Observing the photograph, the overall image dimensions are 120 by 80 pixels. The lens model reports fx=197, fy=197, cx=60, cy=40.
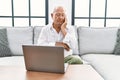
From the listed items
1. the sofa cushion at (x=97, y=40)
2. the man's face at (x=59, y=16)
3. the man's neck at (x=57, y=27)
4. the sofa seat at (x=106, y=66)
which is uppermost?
the man's face at (x=59, y=16)

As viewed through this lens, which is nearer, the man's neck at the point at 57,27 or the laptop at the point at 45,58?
the laptop at the point at 45,58

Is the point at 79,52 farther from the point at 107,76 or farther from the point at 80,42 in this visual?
→ the point at 107,76

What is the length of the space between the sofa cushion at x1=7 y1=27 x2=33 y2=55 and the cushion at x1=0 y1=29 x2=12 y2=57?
2.8 inches

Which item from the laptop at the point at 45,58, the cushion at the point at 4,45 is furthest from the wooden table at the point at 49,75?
the cushion at the point at 4,45

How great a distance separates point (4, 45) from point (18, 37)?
0.25 meters

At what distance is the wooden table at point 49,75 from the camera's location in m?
1.36

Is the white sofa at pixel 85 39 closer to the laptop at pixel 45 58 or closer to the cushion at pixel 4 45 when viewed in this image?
the cushion at pixel 4 45

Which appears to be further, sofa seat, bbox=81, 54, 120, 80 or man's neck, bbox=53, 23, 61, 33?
man's neck, bbox=53, 23, 61, 33

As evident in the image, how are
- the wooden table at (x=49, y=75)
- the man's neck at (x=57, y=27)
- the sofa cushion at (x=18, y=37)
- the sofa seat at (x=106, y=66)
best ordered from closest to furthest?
1. the wooden table at (x=49, y=75)
2. the sofa seat at (x=106, y=66)
3. the man's neck at (x=57, y=27)
4. the sofa cushion at (x=18, y=37)

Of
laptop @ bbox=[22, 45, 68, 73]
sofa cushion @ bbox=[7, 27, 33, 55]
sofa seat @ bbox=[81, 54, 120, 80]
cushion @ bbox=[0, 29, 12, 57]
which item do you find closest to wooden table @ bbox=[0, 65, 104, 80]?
laptop @ bbox=[22, 45, 68, 73]

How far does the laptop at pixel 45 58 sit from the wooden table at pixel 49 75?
4 cm

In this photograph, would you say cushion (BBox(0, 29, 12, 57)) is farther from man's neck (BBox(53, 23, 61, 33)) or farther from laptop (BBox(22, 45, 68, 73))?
laptop (BBox(22, 45, 68, 73))

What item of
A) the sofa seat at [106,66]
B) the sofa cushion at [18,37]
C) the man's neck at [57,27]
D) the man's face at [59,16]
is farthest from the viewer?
the sofa cushion at [18,37]

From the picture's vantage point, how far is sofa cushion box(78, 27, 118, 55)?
3.05 m
